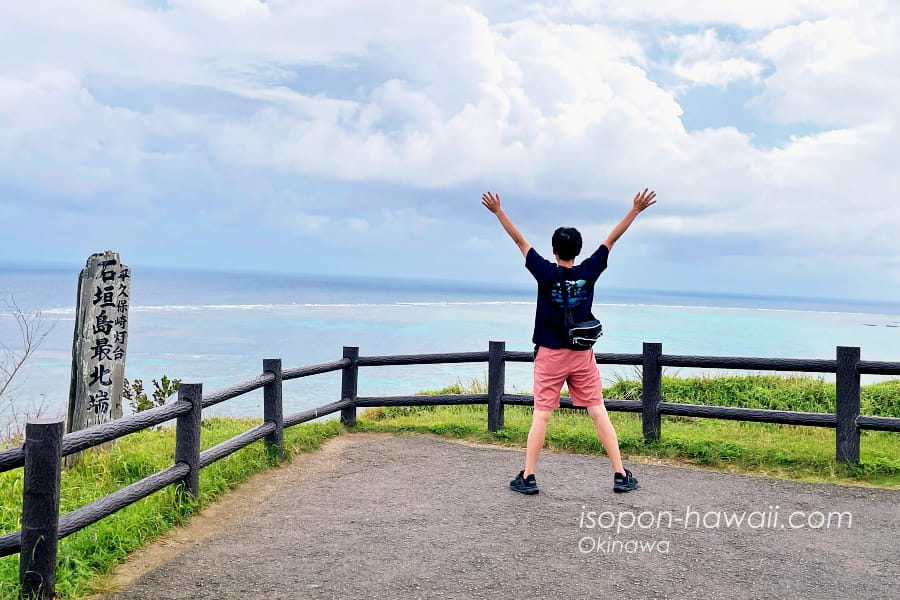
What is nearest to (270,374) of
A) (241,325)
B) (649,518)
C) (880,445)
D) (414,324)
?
(649,518)

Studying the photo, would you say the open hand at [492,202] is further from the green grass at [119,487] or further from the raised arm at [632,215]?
the green grass at [119,487]

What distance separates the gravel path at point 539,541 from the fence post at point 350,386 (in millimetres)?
1930

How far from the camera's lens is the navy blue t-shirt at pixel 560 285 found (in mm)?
5516

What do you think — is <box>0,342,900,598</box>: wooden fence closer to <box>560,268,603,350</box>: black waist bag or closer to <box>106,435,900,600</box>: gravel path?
<box>106,435,900,600</box>: gravel path

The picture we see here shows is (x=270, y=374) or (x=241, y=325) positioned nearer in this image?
(x=270, y=374)

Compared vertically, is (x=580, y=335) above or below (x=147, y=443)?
above

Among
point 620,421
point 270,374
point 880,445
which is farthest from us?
point 620,421

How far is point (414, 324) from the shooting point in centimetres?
5459

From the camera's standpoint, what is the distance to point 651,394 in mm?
7734

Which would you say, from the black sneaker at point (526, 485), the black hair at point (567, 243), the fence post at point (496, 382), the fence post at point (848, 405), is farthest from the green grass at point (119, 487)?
the fence post at point (848, 405)

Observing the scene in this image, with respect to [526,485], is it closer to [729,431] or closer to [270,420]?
[270,420]

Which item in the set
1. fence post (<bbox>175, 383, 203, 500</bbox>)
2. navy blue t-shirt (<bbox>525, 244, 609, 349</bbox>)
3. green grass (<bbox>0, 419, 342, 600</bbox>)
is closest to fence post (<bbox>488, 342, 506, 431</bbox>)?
green grass (<bbox>0, 419, 342, 600</bbox>)

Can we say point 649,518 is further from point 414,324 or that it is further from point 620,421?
point 414,324

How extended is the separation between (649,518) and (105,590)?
3.62m
